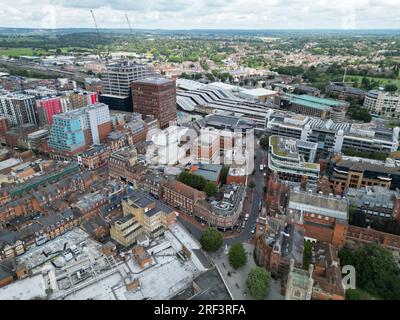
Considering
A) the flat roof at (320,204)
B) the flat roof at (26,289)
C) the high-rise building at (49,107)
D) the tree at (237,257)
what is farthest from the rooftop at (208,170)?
the high-rise building at (49,107)

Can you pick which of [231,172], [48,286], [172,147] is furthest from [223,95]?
[48,286]

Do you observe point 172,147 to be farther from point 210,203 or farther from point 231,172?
point 210,203

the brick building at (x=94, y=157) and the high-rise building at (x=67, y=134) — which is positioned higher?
the high-rise building at (x=67, y=134)

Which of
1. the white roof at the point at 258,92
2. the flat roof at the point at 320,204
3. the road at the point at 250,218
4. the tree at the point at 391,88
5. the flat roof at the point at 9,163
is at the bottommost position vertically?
the road at the point at 250,218

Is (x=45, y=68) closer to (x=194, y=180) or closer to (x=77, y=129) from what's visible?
(x=77, y=129)

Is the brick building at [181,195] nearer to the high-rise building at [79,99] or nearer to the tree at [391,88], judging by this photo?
the high-rise building at [79,99]

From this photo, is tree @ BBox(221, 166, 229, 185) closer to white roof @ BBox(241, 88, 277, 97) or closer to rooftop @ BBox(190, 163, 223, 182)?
rooftop @ BBox(190, 163, 223, 182)
